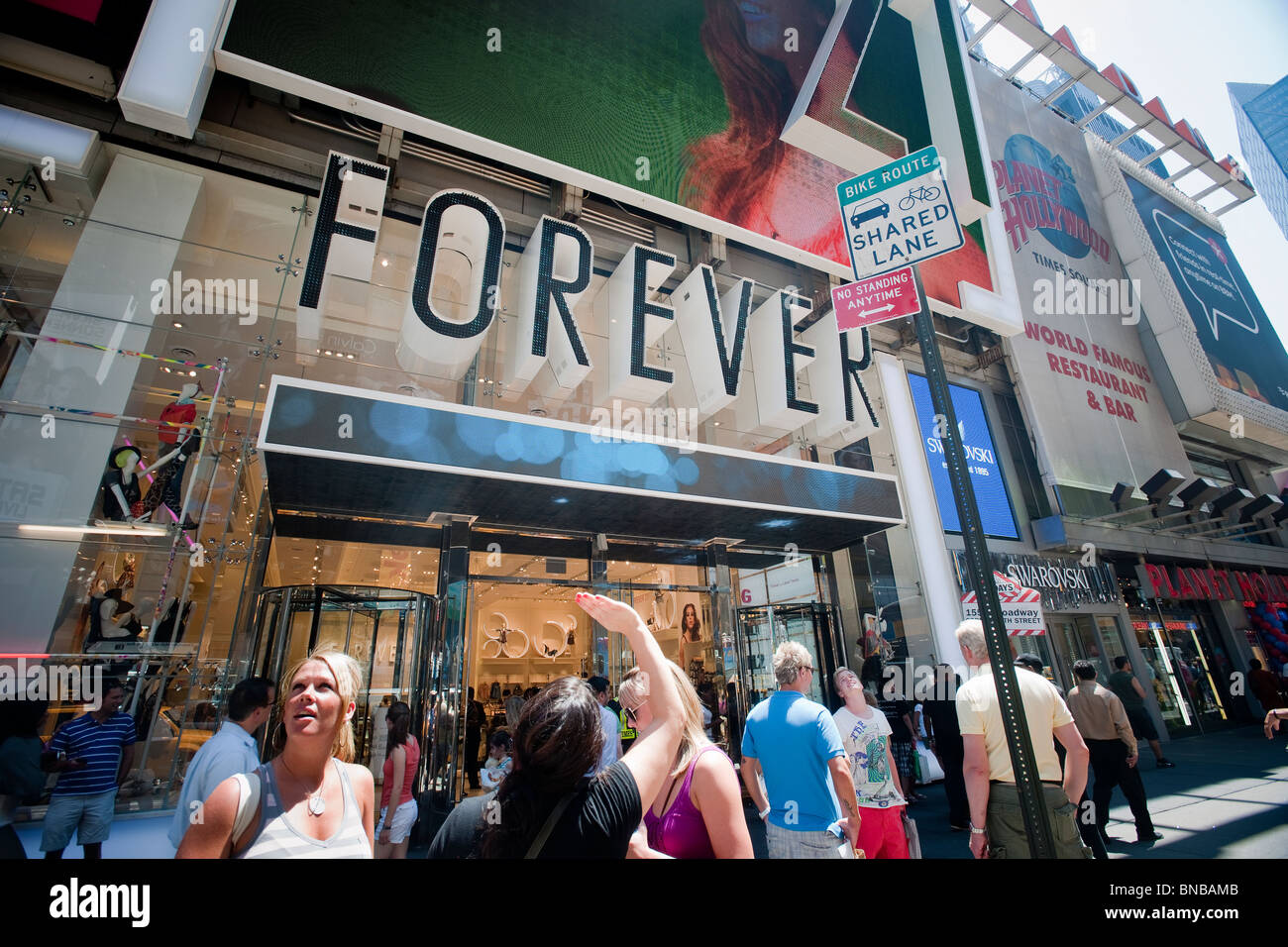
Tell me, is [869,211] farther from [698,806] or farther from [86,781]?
[86,781]

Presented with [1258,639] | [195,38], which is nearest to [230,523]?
[195,38]

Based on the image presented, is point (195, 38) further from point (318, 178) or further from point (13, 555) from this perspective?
point (13, 555)

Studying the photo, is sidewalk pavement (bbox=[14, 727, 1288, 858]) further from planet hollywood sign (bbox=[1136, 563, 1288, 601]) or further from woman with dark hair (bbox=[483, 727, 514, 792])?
planet hollywood sign (bbox=[1136, 563, 1288, 601])

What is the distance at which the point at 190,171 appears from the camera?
7.63 m

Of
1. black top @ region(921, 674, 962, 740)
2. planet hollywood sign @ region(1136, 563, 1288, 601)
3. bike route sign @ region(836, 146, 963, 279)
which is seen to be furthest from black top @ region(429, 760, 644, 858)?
planet hollywood sign @ region(1136, 563, 1288, 601)

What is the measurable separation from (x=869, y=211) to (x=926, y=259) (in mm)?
580

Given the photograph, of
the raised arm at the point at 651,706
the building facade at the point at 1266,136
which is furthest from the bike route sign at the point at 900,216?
the building facade at the point at 1266,136

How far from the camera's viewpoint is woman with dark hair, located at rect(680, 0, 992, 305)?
9.47m

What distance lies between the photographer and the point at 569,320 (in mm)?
7738

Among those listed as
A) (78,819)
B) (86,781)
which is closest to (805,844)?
(86,781)

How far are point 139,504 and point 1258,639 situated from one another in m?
26.7

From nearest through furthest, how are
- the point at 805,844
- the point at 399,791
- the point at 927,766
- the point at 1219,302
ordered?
the point at 805,844 → the point at 399,791 → the point at 927,766 → the point at 1219,302

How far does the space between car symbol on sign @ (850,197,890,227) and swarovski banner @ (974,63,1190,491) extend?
12552mm
